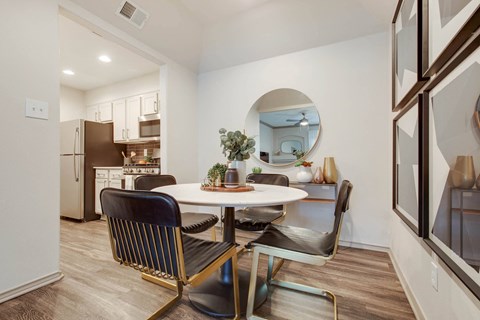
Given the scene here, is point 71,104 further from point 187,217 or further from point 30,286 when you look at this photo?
point 187,217

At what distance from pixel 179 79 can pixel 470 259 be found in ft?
10.8

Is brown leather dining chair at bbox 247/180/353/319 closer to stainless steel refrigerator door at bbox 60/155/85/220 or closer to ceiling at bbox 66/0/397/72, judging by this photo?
ceiling at bbox 66/0/397/72

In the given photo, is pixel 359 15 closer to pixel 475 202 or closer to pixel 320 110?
pixel 320 110

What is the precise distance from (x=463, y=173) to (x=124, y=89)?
471 cm

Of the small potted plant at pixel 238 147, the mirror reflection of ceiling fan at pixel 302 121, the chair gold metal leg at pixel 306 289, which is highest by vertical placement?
the mirror reflection of ceiling fan at pixel 302 121

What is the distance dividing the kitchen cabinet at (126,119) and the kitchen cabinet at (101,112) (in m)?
0.15

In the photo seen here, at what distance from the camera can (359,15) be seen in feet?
7.58

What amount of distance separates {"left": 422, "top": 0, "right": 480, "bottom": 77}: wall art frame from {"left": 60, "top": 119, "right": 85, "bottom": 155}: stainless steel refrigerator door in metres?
4.29

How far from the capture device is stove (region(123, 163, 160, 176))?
10.9ft

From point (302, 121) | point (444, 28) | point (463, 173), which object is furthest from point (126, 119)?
point (463, 173)

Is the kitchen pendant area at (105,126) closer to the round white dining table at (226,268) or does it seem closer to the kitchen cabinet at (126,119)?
the kitchen cabinet at (126,119)

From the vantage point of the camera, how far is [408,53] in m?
1.50

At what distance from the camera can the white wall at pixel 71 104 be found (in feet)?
14.3

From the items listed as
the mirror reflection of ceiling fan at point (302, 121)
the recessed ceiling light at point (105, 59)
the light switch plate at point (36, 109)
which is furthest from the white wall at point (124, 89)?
the mirror reflection of ceiling fan at point (302, 121)
